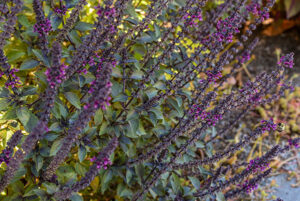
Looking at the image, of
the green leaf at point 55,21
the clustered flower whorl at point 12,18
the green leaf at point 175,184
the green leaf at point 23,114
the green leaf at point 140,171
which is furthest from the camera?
the green leaf at point 140,171

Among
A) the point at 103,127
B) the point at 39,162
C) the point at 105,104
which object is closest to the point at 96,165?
the point at 105,104

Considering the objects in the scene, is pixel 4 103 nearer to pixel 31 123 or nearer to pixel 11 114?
pixel 11 114

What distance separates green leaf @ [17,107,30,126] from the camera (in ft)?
7.95

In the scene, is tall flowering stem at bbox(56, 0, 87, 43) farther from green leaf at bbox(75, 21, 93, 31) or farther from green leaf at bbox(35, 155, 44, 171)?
green leaf at bbox(35, 155, 44, 171)

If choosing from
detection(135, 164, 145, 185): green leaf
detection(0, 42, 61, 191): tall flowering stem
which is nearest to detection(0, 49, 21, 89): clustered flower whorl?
detection(0, 42, 61, 191): tall flowering stem

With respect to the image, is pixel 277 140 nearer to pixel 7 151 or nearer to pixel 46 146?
pixel 46 146

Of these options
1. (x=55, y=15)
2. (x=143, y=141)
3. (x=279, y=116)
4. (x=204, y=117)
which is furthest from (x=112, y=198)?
(x=279, y=116)

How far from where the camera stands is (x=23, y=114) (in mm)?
2451

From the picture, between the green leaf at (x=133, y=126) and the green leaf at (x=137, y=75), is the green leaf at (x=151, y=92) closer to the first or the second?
the green leaf at (x=137, y=75)

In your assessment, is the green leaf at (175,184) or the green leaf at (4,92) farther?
the green leaf at (175,184)

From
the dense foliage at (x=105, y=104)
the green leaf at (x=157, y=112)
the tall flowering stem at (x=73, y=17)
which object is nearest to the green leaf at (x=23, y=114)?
the dense foliage at (x=105, y=104)

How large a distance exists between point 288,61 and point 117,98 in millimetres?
1577

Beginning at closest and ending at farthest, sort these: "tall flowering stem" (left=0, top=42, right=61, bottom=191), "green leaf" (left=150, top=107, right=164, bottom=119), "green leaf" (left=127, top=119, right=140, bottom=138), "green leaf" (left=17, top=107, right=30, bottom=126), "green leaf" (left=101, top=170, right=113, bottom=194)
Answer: "tall flowering stem" (left=0, top=42, right=61, bottom=191) < "green leaf" (left=17, top=107, right=30, bottom=126) < "green leaf" (left=127, top=119, right=140, bottom=138) < "green leaf" (left=150, top=107, right=164, bottom=119) < "green leaf" (left=101, top=170, right=113, bottom=194)

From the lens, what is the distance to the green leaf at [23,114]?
242 cm
